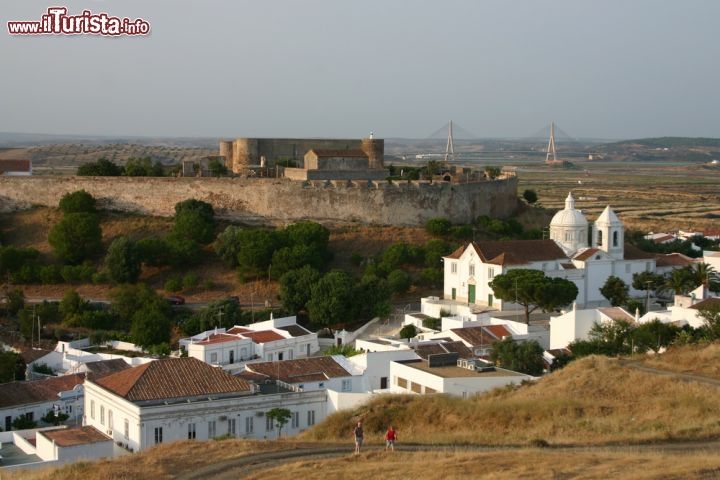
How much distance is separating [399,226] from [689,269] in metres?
8.88

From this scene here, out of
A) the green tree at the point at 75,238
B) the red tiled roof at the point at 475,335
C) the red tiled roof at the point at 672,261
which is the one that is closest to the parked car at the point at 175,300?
the green tree at the point at 75,238

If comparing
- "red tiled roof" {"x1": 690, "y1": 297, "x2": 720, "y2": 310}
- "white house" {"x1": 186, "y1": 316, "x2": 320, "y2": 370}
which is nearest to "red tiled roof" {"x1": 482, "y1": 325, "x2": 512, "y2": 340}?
"red tiled roof" {"x1": 690, "y1": 297, "x2": 720, "y2": 310}

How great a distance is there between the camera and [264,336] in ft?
77.4

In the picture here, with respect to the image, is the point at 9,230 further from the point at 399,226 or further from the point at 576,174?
the point at 576,174

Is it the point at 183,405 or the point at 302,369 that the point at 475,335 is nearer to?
the point at 302,369

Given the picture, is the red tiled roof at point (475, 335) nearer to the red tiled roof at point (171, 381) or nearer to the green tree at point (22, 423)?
the red tiled roof at point (171, 381)

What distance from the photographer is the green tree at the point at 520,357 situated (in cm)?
1952

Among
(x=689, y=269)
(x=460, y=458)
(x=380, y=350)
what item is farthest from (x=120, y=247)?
(x=460, y=458)

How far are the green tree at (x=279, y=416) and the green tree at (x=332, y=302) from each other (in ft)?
30.4

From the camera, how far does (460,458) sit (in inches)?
427

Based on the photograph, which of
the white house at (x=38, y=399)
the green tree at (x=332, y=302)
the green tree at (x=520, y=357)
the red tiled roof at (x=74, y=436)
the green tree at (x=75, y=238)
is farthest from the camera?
the green tree at (x=75, y=238)

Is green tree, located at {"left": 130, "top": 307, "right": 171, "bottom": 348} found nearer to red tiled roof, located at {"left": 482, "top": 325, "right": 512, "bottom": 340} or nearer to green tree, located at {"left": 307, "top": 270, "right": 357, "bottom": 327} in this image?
green tree, located at {"left": 307, "top": 270, "right": 357, "bottom": 327}

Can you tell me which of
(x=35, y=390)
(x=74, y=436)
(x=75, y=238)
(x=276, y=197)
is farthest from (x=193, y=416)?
(x=276, y=197)

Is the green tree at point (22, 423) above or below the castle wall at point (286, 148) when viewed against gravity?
below
